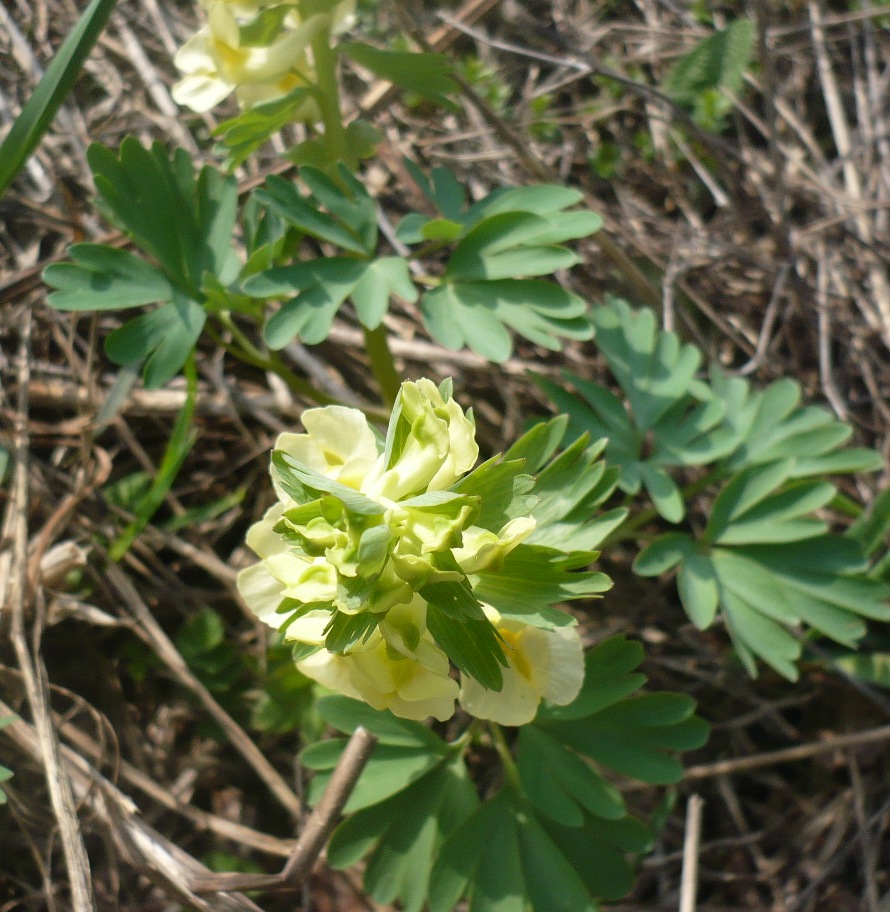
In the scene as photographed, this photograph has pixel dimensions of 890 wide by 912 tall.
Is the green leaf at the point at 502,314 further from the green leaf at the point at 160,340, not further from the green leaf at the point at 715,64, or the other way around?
the green leaf at the point at 715,64

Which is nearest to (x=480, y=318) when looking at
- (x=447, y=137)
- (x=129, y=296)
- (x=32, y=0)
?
(x=129, y=296)

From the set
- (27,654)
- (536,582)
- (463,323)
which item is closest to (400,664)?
(536,582)

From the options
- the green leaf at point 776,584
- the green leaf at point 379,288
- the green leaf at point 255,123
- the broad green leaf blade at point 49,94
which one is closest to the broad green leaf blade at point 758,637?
the green leaf at point 776,584

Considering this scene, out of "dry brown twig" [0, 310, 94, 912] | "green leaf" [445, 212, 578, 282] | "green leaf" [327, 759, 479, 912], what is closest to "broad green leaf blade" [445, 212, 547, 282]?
"green leaf" [445, 212, 578, 282]

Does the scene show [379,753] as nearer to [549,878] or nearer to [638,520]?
[549,878]

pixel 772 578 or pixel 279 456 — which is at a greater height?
pixel 279 456

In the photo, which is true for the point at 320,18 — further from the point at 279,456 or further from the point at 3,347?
the point at 3,347
